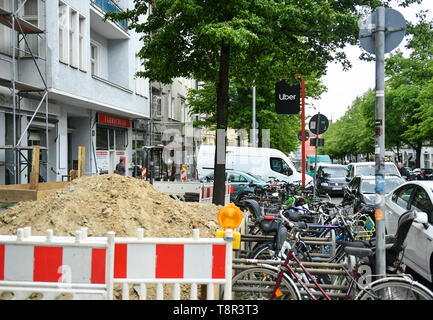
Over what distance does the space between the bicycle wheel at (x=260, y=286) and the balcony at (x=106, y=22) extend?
18.0 meters

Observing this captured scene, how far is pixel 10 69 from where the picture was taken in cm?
1513

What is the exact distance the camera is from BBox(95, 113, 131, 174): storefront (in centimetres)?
2297

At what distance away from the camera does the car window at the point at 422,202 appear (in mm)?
6555

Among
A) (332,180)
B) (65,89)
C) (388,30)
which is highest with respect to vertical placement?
(65,89)

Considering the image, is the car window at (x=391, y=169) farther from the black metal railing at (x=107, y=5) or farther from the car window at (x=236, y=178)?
the black metal railing at (x=107, y=5)

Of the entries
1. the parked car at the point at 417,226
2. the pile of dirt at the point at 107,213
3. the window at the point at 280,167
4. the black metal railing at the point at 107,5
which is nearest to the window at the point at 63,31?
the black metal railing at the point at 107,5

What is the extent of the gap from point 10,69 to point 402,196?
1290 cm

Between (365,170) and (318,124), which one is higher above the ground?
(318,124)

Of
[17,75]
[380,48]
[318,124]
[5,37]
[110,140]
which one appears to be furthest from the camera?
[110,140]

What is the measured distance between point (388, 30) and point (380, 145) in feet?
4.06

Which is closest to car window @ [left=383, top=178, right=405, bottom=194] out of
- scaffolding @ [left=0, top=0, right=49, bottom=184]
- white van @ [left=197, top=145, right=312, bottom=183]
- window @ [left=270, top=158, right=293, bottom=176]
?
scaffolding @ [left=0, top=0, right=49, bottom=184]

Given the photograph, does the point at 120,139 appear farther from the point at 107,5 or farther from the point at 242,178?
the point at 242,178

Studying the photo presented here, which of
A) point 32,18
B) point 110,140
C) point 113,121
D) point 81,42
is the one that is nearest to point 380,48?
point 32,18

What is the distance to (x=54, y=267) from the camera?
3.57m
